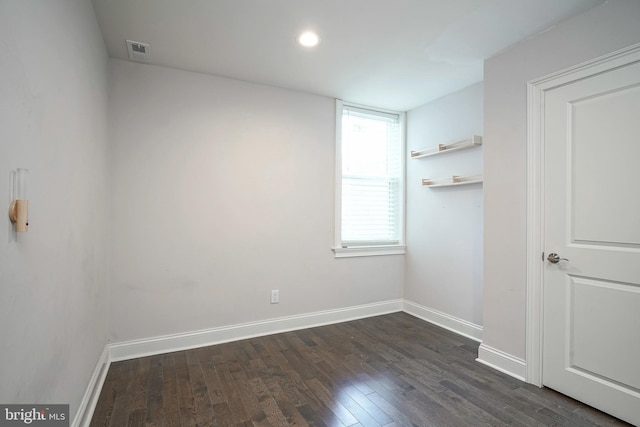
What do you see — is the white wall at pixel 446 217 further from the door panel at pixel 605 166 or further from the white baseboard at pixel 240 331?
the door panel at pixel 605 166

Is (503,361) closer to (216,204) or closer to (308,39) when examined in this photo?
(216,204)

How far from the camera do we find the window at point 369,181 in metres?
3.64

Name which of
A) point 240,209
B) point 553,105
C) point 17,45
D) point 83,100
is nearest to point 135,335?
point 240,209

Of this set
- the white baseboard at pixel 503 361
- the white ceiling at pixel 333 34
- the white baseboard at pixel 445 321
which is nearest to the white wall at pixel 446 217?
the white baseboard at pixel 445 321

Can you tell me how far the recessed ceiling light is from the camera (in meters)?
2.27

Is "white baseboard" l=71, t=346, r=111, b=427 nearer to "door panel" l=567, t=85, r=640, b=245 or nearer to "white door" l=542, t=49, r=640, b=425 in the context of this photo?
"white door" l=542, t=49, r=640, b=425

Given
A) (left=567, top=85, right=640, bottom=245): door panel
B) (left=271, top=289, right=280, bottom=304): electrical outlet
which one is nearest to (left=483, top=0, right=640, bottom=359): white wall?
(left=567, top=85, right=640, bottom=245): door panel

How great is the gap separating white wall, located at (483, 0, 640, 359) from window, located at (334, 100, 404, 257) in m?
1.44

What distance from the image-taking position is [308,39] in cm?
234

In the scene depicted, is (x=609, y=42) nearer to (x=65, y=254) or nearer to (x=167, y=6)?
(x=167, y=6)

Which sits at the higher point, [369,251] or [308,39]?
[308,39]

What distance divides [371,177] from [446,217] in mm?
997

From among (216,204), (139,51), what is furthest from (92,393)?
(139,51)

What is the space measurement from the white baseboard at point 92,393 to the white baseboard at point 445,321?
314 cm
